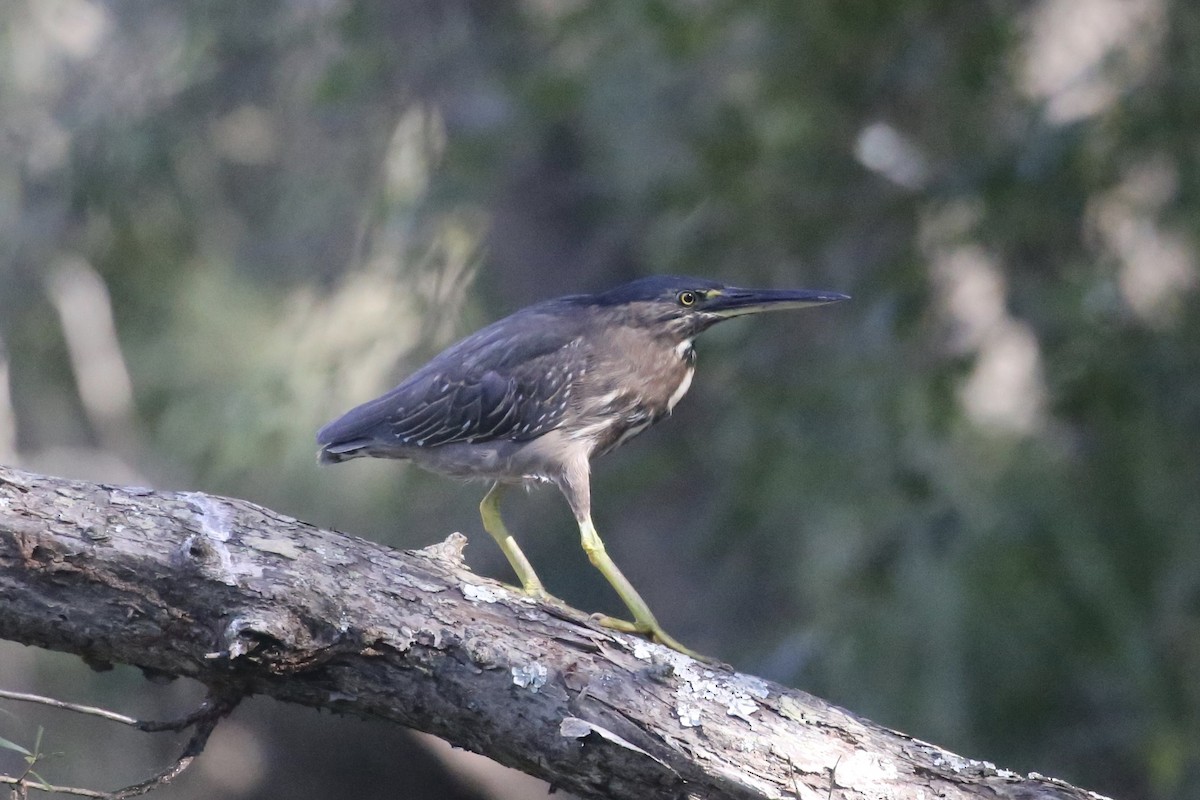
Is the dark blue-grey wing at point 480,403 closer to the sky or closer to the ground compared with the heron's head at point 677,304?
closer to the ground

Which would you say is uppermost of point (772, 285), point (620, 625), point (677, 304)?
point (772, 285)

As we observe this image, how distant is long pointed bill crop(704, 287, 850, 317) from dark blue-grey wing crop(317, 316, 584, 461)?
0.44 m

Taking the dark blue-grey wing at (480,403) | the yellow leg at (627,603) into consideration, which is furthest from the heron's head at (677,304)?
the yellow leg at (627,603)

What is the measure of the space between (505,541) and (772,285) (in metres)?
2.25

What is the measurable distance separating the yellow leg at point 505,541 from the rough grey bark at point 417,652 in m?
0.96

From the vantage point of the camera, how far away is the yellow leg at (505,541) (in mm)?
3625

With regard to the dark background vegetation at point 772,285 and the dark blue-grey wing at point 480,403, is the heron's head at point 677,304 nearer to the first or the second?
the dark blue-grey wing at point 480,403

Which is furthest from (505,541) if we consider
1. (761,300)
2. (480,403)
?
(761,300)

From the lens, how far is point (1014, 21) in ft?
18.9

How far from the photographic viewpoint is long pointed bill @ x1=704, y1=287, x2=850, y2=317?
3807 mm

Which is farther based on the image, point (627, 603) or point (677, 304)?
point (677, 304)

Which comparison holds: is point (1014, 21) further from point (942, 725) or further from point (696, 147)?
point (942, 725)

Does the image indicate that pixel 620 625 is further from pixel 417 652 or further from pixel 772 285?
pixel 772 285

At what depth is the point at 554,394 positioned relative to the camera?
3.77 meters
